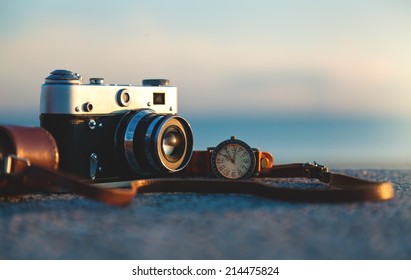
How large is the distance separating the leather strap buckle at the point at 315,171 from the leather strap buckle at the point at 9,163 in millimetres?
1842

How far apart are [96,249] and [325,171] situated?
6.99 ft

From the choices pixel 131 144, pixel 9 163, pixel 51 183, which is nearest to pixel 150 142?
pixel 131 144

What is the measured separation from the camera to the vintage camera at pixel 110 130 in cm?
352

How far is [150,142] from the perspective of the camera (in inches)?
143

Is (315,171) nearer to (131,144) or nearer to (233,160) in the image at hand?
(233,160)

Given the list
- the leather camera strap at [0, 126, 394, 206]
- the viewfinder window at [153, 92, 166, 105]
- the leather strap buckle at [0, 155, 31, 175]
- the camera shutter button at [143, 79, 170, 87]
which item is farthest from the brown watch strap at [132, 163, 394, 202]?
the camera shutter button at [143, 79, 170, 87]

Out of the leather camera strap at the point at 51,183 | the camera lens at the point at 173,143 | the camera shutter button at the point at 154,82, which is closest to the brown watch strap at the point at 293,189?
the leather camera strap at the point at 51,183

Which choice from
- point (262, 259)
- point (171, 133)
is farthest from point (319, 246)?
point (171, 133)

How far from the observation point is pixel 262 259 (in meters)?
2.08

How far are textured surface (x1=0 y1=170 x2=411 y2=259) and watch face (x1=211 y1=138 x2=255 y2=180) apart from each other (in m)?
0.74

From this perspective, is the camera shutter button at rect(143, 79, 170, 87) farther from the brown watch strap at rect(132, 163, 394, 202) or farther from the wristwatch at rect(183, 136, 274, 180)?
the brown watch strap at rect(132, 163, 394, 202)

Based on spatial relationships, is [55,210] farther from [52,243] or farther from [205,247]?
[205,247]

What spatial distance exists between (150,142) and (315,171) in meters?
1.12

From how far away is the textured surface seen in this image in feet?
7.08
